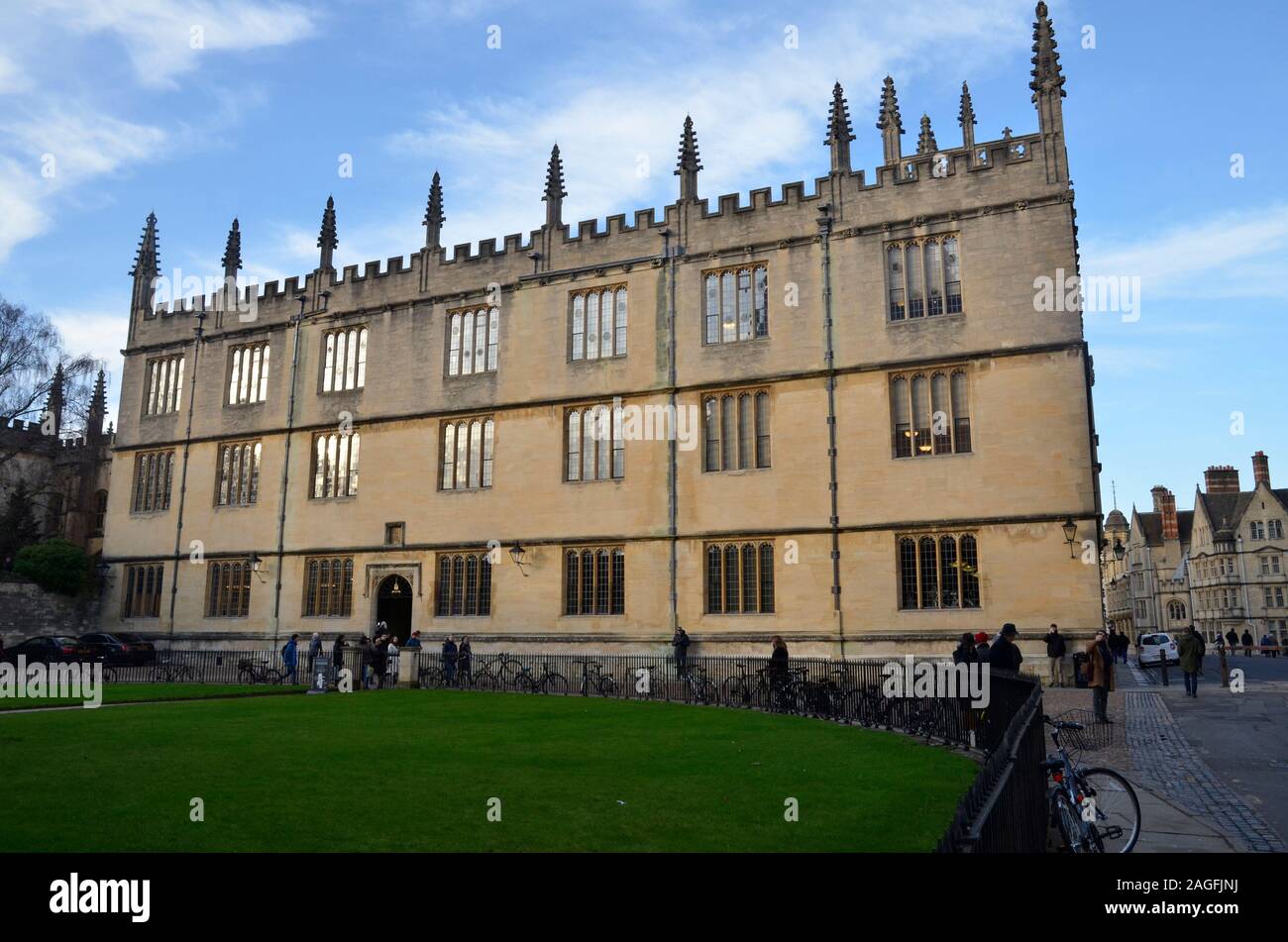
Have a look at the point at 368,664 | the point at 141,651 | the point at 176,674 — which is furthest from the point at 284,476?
the point at 368,664

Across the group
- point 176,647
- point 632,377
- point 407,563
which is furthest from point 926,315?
point 176,647

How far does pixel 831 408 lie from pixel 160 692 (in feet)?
59.6

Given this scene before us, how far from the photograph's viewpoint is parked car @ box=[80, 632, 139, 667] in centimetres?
3102

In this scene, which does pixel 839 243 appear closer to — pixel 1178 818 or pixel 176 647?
pixel 1178 818

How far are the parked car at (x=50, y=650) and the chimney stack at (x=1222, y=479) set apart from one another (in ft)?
270

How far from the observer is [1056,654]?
72.2ft

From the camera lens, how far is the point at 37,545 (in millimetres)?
35281

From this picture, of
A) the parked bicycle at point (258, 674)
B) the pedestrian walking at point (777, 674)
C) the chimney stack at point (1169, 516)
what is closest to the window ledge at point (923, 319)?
the pedestrian walking at point (777, 674)

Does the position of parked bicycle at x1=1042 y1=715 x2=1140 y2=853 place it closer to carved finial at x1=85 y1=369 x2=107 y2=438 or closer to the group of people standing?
the group of people standing

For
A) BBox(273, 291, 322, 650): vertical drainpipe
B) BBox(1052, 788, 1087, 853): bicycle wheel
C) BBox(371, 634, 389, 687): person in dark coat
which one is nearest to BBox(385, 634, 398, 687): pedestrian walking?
BBox(371, 634, 389, 687): person in dark coat
